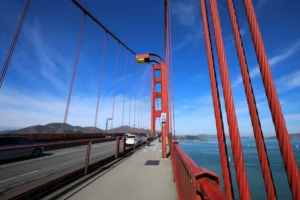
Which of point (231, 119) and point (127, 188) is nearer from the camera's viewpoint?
point (231, 119)

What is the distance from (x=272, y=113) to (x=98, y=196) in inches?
161

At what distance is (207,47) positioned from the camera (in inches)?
104

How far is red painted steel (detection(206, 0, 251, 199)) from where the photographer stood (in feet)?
5.38

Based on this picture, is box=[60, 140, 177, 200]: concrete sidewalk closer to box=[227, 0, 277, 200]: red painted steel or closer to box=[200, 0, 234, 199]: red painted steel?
box=[200, 0, 234, 199]: red painted steel

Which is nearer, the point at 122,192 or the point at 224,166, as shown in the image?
the point at 224,166

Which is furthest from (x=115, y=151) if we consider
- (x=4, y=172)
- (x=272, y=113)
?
(x=272, y=113)

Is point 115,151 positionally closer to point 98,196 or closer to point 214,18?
point 98,196

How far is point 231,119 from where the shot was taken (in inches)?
72.4

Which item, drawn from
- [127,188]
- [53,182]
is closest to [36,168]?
[53,182]

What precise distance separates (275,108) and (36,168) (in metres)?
4.97

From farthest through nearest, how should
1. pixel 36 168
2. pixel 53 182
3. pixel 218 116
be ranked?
pixel 53 182
pixel 36 168
pixel 218 116

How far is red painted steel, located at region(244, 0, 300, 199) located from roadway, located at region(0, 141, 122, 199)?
4339 millimetres

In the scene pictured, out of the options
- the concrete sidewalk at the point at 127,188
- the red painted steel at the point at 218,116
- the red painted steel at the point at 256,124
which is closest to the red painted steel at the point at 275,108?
the red painted steel at the point at 256,124

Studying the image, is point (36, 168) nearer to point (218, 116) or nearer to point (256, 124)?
point (218, 116)
